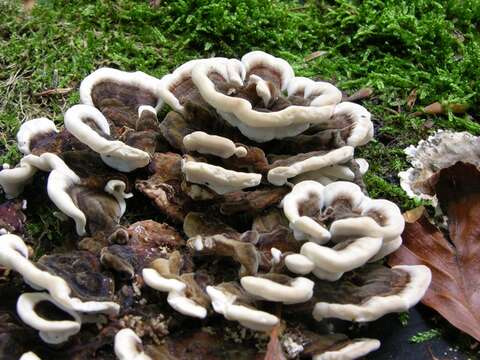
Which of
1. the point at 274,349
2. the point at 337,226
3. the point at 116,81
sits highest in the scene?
the point at 116,81

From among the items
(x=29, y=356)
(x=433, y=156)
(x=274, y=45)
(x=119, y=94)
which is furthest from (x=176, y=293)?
(x=274, y=45)

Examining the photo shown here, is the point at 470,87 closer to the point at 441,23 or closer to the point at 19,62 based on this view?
the point at 441,23

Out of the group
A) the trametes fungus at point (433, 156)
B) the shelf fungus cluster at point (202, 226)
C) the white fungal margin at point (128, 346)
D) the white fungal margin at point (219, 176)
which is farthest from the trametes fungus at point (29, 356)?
the trametes fungus at point (433, 156)

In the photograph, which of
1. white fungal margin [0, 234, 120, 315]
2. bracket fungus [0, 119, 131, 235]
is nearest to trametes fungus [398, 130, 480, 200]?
bracket fungus [0, 119, 131, 235]

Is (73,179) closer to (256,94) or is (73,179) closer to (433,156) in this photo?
(256,94)

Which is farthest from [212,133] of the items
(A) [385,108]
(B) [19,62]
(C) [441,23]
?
(C) [441,23]

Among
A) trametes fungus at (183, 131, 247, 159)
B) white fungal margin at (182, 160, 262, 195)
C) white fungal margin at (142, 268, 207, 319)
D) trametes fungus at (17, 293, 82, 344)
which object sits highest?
trametes fungus at (183, 131, 247, 159)

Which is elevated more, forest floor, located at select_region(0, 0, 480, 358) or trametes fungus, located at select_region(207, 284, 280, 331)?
forest floor, located at select_region(0, 0, 480, 358)

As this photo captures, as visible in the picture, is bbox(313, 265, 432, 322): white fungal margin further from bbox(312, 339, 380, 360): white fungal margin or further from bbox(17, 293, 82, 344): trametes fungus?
bbox(17, 293, 82, 344): trametes fungus

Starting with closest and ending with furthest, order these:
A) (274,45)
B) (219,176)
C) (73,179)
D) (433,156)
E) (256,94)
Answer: (219,176) < (73,179) < (256,94) < (433,156) < (274,45)
